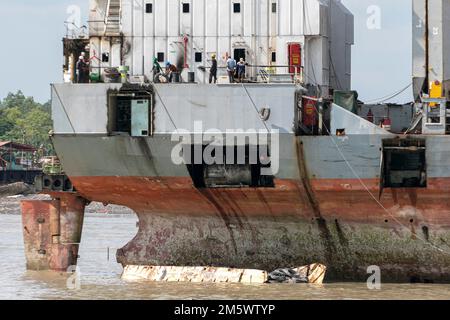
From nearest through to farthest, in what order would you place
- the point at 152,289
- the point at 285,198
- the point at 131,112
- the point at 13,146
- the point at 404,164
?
the point at 152,289
the point at 404,164
the point at 285,198
the point at 131,112
the point at 13,146

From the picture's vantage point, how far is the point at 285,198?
31.2m

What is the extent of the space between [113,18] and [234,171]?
5725mm

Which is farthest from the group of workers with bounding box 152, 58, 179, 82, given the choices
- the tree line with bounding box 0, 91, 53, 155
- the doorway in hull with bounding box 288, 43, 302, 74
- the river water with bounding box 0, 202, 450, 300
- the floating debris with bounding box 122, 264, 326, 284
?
the tree line with bounding box 0, 91, 53, 155

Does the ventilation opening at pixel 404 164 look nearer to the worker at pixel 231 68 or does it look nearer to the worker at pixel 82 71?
the worker at pixel 231 68

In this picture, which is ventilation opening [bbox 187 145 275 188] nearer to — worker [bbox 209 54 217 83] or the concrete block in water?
worker [bbox 209 54 217 83]

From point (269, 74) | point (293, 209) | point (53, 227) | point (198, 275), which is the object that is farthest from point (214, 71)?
point (53, 227)

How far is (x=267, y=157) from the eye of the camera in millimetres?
31031

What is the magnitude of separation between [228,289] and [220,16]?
7.49 meters

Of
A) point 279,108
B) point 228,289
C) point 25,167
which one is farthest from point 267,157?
point 25,167

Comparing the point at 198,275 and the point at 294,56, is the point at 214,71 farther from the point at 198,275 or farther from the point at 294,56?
the point at 198,275

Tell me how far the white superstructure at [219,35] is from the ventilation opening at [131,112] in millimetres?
1800

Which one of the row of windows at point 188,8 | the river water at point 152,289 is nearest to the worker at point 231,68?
the row of windows at point 188,8
